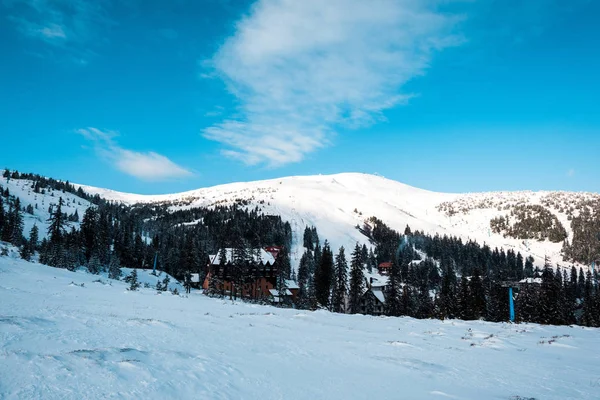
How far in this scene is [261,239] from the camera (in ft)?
556

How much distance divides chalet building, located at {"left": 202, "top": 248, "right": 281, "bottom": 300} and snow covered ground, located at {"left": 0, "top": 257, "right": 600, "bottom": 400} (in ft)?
178

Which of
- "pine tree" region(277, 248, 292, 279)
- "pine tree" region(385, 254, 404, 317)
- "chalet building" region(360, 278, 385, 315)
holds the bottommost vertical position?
"chalet building" region(360, 278, 385, 315)

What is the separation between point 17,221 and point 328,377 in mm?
112774

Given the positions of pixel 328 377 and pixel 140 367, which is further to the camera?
pixel 328 377

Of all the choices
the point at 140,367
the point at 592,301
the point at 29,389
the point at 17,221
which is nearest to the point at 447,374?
the point at 140,367

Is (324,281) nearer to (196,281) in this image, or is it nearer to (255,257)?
(255,257)

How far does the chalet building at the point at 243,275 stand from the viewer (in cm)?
7144

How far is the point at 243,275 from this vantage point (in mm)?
70500

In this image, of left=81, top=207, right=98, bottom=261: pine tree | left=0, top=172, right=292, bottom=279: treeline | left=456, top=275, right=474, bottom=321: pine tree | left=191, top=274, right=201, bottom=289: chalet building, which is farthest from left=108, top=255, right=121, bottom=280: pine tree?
left=456, top=275, right=474, bottom=321: pine tree

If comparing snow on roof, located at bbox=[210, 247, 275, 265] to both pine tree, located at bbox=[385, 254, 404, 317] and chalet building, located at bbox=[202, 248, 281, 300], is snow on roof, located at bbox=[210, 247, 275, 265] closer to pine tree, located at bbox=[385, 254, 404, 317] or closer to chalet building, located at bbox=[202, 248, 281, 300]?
chalet building, located at bbox=[202, 248, 281, 300]

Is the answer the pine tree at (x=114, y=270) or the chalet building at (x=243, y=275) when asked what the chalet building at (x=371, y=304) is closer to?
the chalet building at (x=243, y=275)

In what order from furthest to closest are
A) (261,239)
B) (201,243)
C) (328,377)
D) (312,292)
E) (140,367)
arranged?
1. (261,239)
2. (201,243)
3. (312,292)
4. (328,377)
5. (140,367)

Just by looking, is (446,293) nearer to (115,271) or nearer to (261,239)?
(115,271)

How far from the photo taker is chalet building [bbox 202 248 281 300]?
71438 millimetres
